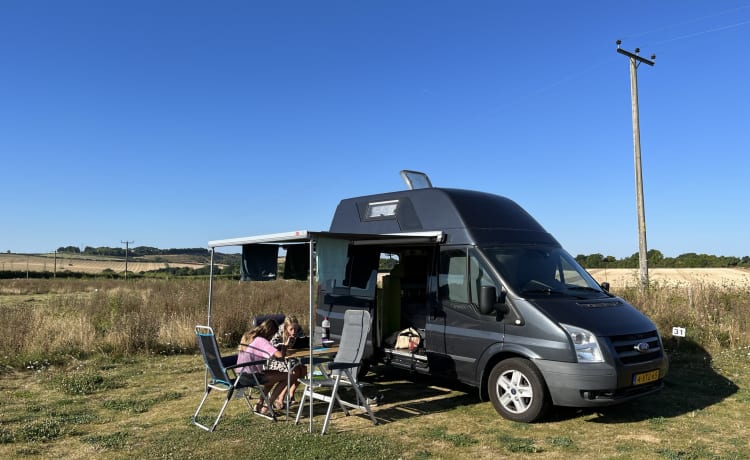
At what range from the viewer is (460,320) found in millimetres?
6879

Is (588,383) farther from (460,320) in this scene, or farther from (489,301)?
(460,320)

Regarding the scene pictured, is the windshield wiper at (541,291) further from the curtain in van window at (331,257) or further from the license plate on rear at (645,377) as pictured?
the curtain in van window at (331,257)

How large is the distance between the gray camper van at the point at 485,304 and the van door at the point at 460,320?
1cm

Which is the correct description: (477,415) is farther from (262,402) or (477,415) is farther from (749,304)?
(749,304)

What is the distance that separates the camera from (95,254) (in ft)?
291

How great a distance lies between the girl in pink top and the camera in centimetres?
646

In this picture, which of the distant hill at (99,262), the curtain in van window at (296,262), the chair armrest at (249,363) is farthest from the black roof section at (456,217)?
the distant hill at (99,262)

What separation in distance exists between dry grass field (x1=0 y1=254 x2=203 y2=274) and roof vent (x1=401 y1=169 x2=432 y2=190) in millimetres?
54190

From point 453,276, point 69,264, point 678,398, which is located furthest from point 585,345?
point 69,264

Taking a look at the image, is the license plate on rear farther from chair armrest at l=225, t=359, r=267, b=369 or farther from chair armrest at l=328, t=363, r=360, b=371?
chair armrest at l=225, t=359, r=267, b=369

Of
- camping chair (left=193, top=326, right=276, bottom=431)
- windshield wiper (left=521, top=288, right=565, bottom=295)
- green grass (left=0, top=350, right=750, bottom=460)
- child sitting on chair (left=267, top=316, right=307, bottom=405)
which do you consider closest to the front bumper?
green grass (left=0, top=350, right=750, bottom=460)

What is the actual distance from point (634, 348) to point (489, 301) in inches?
63.9

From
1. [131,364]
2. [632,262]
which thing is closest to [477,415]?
[131,364]

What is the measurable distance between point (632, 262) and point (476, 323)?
981 inches
